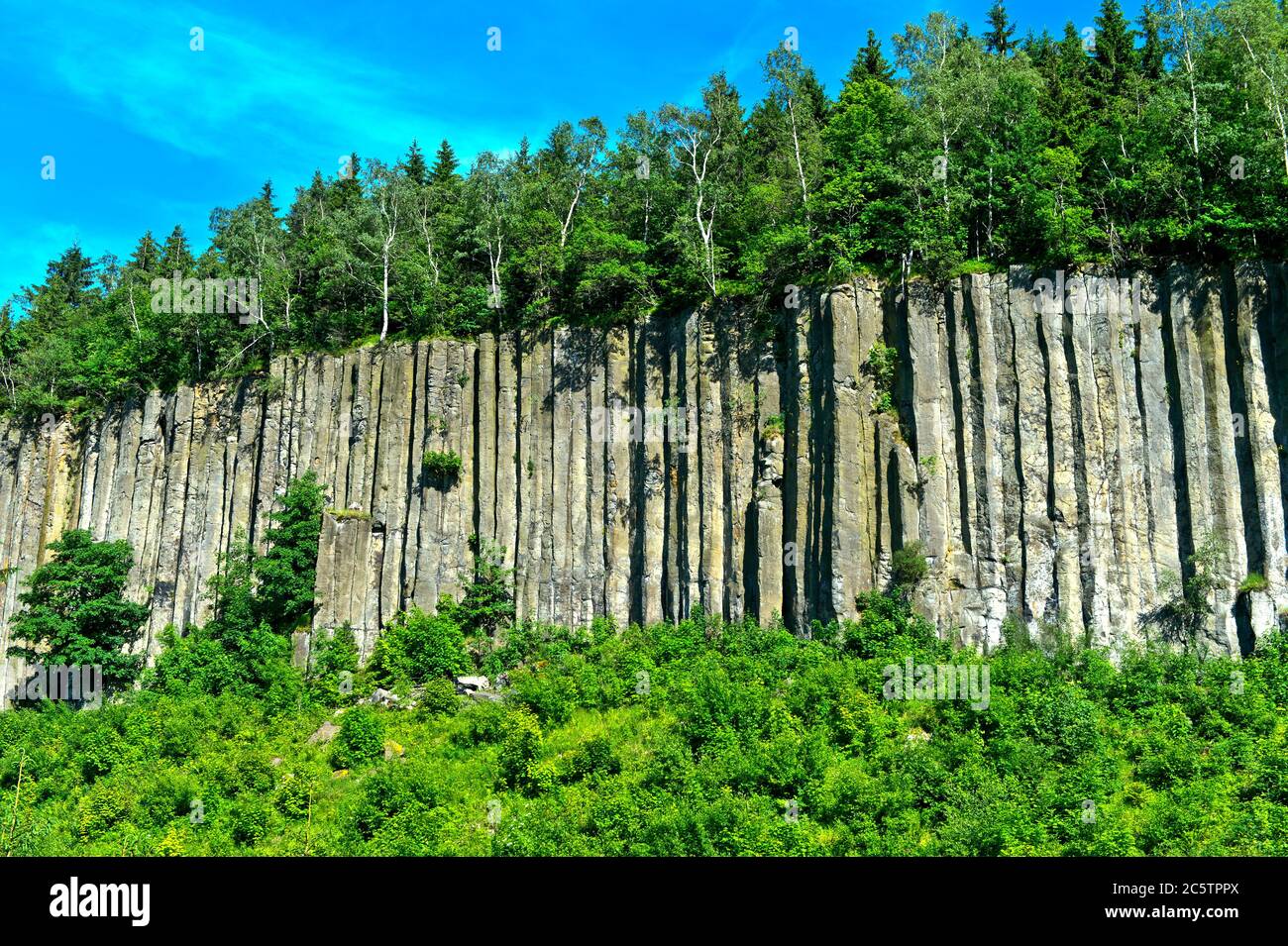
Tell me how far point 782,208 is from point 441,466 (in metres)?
14.0

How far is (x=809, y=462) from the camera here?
3269 cm

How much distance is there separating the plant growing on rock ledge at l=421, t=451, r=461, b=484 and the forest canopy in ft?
17.0

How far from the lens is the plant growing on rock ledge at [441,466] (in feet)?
128

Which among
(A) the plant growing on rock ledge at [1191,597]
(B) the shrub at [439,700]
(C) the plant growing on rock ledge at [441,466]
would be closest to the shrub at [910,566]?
(A) the plant growing on rock ledge at [1191,597]

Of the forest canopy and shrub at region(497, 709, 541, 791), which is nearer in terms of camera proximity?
shrub at region(497, 709, 541, 791)

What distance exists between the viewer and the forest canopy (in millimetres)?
32375

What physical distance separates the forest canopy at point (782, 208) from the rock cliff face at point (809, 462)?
5.06 feet
